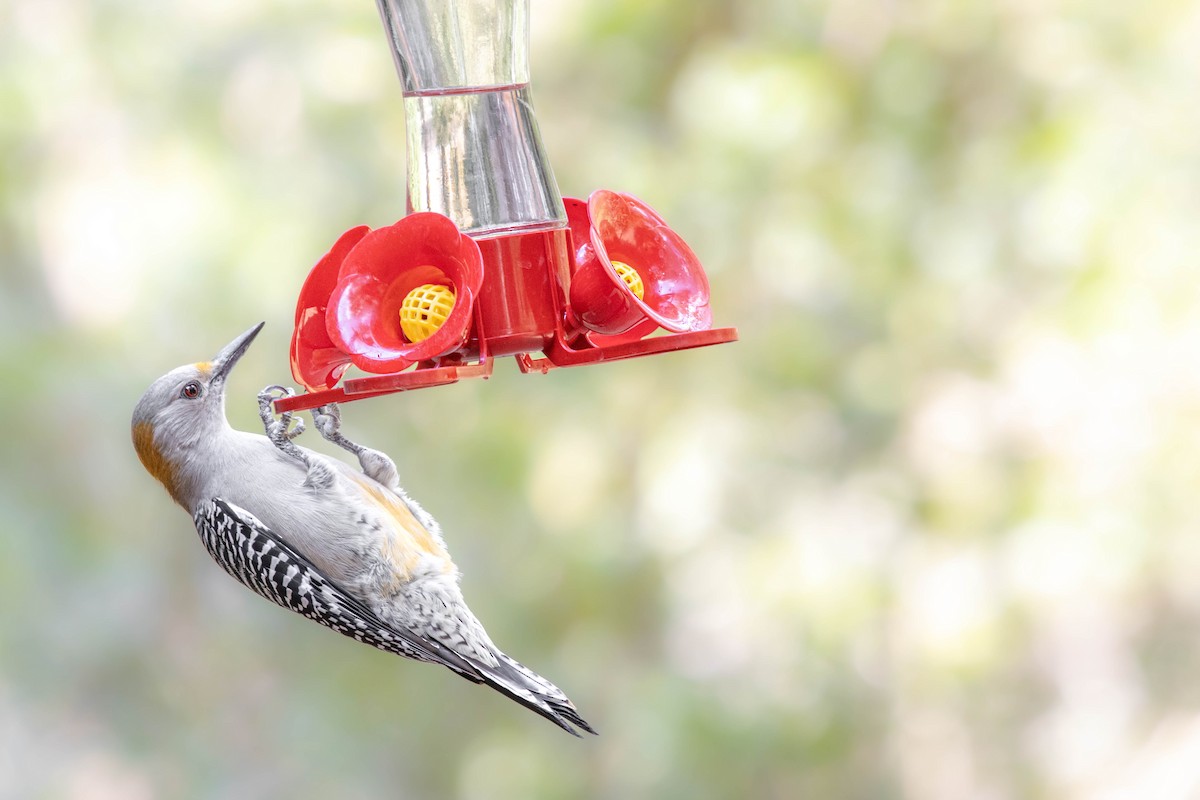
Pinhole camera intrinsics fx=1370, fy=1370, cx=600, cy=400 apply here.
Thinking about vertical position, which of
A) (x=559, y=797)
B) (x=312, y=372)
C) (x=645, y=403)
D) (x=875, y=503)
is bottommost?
(x=559, y=797)

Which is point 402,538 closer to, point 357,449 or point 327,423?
point 357,449

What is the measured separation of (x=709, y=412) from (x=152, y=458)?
4098mm

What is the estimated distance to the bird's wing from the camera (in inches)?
151

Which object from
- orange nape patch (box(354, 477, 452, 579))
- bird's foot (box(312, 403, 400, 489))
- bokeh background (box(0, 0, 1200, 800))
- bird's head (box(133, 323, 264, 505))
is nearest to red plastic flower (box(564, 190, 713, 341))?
bird's foot (box(312, 403, 400, 489))

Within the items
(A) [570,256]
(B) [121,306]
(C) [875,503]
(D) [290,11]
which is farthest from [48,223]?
(A) [570,256]

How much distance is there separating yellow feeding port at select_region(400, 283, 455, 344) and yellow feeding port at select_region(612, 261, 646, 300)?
1.37ft

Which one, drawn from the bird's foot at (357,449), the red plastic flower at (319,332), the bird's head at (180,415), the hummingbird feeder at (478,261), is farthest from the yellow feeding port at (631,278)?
the bird's head at (180,415)

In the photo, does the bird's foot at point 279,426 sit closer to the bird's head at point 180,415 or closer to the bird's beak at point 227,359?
the bird's beak at point 227,359

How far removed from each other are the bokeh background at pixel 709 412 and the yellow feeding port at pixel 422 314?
175 inches

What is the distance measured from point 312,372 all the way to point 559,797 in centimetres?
582

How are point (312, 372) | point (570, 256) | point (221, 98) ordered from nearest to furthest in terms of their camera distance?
point (312, 372), point (570, 256), point (221, 98)

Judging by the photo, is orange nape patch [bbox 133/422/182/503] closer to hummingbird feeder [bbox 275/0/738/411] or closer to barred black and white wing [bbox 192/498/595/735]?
barred black and white wing [bbox 192/498/595/735]

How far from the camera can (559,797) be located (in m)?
8.30

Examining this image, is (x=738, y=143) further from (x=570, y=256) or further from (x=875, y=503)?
(x=570, y=256)
